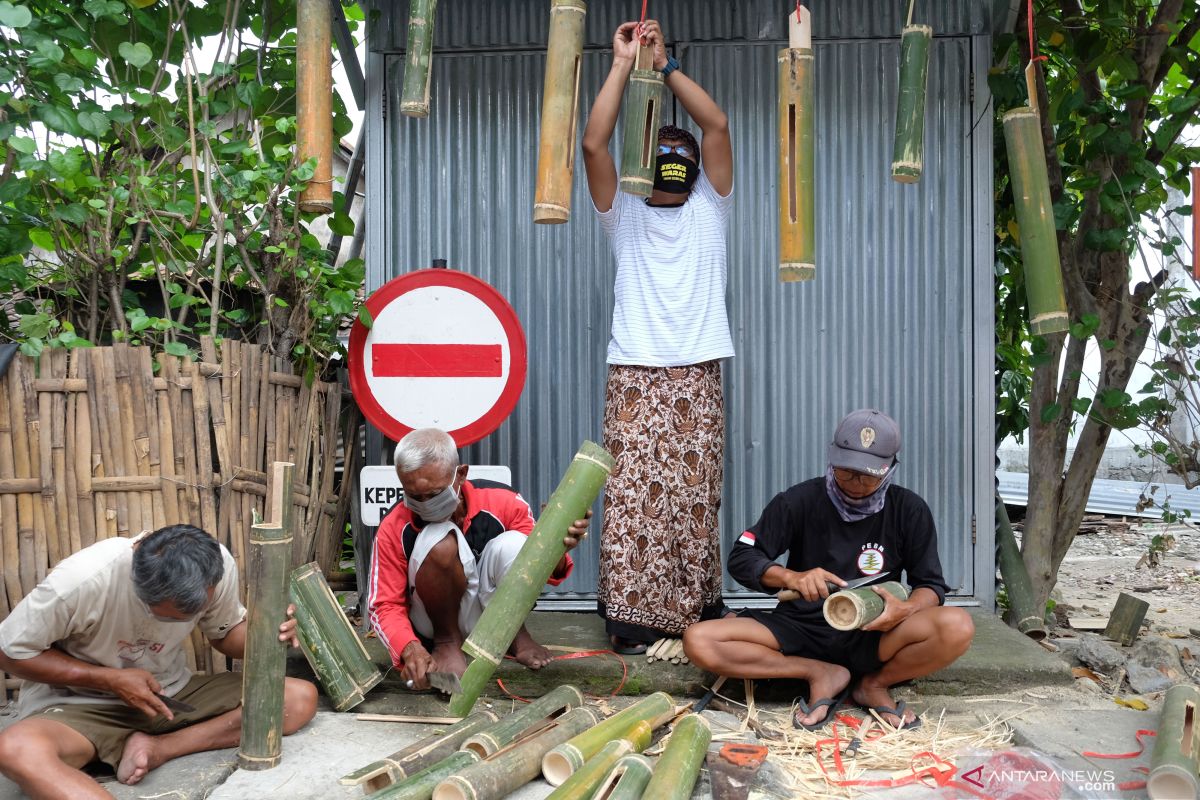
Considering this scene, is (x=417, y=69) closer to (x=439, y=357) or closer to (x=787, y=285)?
(x=439, y=357)

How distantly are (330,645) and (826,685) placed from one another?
180 cm

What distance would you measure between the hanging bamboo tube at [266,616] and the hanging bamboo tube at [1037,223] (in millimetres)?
2238

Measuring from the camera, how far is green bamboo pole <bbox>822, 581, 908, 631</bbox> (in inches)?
136

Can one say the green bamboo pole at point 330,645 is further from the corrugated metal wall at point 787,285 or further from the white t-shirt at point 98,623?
the corrugated metal wall at point 787,285

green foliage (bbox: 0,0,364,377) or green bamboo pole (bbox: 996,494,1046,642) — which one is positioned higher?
green foliage (bbox: 0,0,364,377)

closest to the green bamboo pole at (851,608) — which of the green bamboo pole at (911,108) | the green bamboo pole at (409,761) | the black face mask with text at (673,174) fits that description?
the green bamboo pole at (409,761)

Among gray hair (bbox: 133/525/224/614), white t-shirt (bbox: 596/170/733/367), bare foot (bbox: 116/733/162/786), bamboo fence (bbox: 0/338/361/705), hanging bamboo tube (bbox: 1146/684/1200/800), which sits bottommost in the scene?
bare foot (bbox: 116/733/162/786)

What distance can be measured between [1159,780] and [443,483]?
7.82ft

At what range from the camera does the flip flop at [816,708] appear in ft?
12.1

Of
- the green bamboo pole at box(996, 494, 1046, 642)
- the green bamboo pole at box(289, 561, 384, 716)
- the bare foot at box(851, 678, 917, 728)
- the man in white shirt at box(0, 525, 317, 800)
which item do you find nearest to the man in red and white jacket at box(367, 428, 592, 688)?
the green bamboo pole at box(289, 561, 384, 716)

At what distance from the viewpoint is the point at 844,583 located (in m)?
3.73

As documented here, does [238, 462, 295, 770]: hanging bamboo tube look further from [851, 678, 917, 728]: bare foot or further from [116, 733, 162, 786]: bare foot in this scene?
[851, 678, 917, 728]: bare foot

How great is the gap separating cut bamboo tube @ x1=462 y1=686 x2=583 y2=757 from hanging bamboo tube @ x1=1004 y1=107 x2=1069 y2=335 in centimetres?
197

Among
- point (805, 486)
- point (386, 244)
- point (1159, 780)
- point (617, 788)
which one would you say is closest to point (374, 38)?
point (386, 244)
